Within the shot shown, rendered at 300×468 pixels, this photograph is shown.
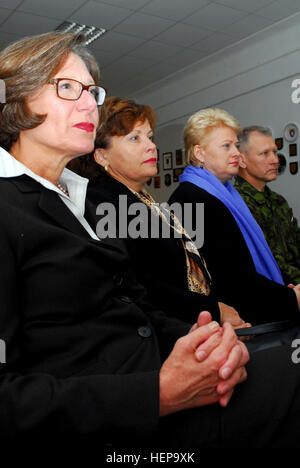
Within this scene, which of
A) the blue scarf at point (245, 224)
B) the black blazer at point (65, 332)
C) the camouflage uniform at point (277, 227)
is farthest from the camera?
the camouflage uniform at point (277, 227)

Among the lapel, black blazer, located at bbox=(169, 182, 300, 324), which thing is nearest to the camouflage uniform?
black blazer, located at bbox=(169, 182, 300, 324)

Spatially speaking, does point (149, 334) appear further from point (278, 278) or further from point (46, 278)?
point (278, 278)

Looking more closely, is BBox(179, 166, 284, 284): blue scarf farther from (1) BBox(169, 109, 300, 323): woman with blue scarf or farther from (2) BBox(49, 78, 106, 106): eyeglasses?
(2) BBox(49, 78, 106, 106): eyeglasses

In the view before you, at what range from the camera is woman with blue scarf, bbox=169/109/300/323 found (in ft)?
6.54

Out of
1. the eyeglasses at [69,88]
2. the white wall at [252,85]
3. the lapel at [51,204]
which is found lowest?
the lapel at [51,204]

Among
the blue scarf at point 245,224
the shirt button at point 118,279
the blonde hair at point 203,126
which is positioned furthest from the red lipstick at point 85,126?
the blonde hair at point 203,126

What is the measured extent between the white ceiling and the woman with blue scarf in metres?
2.64

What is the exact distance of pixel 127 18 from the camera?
489 cm

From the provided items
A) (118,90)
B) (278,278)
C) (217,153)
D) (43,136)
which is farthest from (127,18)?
(43,136)

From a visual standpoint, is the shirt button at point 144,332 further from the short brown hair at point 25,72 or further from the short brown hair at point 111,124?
the short brown hair at point 111,124

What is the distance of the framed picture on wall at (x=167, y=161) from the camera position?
708 cm

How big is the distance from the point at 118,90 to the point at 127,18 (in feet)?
8.40

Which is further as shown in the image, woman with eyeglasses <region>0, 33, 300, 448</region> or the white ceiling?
the white ceiling
